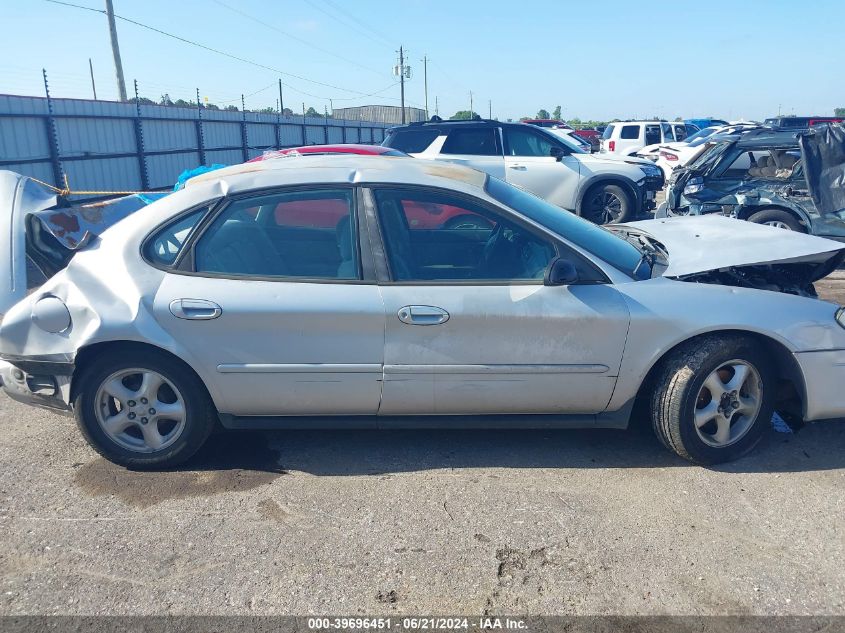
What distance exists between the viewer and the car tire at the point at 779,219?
322 inches

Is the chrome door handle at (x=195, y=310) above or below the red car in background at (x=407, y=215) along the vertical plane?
below

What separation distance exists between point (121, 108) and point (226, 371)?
15797 millimetres

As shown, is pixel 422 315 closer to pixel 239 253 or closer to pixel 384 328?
pixel 384 328

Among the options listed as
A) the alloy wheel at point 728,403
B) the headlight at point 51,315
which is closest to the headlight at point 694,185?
the alloy wheel at point 728,403

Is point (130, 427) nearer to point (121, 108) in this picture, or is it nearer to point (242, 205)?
point (242, 205)

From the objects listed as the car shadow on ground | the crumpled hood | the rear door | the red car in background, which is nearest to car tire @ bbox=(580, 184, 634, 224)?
the rear door

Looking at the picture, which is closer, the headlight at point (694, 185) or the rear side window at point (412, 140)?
the headlight at point (694, 185)

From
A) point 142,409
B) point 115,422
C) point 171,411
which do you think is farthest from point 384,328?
point 115,422

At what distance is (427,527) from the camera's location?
304 cm

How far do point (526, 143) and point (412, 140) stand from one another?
76.8 inches

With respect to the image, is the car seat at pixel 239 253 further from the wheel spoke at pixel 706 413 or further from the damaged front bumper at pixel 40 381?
the wheel spoke at pixel 706 413

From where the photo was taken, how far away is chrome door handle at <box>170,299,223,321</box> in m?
3.32

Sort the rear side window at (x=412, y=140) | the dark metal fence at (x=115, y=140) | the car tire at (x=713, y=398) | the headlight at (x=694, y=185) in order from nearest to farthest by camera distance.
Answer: the car tire at (x=713, y=398), the headlight at (x=694, y=185), the rear side window at (x=412, y=140), the dark metal fence at (x=115, y=140)

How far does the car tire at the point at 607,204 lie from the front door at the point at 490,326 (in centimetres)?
793
